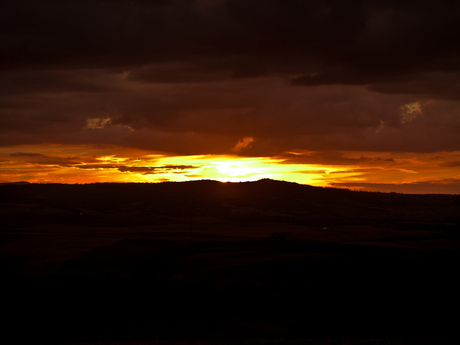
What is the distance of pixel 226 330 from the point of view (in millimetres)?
44500

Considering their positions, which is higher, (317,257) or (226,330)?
(317,257)

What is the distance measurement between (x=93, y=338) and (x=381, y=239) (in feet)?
252

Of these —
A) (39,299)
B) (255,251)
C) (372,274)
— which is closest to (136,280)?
(39,299)

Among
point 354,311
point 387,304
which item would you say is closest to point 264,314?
point 354,311

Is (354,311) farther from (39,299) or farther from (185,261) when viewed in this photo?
(39,299)

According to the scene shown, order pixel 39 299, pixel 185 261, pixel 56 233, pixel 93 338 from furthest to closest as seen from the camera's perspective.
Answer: pixel 56 233 < pixel 185 261 < pixel 39 299 < pixel 93 338

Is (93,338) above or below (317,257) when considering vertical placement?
below

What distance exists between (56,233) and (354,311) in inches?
3314

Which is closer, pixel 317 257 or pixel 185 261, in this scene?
pixel 317 257

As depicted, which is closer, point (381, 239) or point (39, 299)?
point (39, 299)

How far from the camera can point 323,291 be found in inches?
2180

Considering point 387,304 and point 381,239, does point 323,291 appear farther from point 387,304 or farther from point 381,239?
point 381,239

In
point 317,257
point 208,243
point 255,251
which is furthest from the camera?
point 208,243

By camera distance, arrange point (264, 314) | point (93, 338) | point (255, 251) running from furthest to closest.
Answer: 1. point (255, 251)
2. point (264, 314)
3. point (93, 338)
